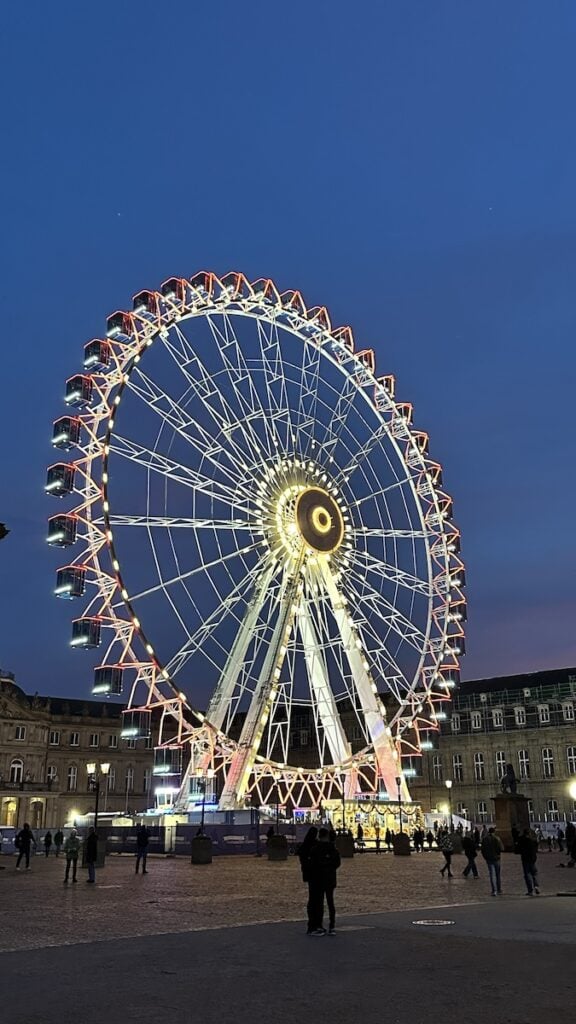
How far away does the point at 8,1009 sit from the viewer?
8391 mm

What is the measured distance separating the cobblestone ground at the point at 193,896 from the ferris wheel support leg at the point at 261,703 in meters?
11.0

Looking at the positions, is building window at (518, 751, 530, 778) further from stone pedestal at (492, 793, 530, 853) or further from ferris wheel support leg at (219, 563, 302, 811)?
ferris wheel support leg at (219, 563, 302, 811)

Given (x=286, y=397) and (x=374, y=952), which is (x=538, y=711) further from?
(x=374, y=952)

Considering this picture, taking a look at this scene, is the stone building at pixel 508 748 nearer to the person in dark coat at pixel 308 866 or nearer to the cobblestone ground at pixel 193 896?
the cobblestone ground at pixel 193 896

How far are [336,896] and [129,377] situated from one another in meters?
27.4

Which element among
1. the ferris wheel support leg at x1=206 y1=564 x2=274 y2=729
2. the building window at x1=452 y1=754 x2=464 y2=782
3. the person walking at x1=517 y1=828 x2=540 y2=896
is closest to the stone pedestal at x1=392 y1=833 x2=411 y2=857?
the ferris wheel support leg at x1=206 y1=564 x2=274 y2=729

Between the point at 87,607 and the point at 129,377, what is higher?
the point at 129,377

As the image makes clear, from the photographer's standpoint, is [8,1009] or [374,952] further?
[374,952]

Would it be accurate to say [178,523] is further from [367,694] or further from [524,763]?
[524,763]

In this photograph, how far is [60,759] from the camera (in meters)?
115

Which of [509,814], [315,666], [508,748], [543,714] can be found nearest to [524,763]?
[508,748]

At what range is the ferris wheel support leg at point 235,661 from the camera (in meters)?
46.2

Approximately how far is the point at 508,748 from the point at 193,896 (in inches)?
3479

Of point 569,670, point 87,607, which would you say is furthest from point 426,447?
point 569,670
